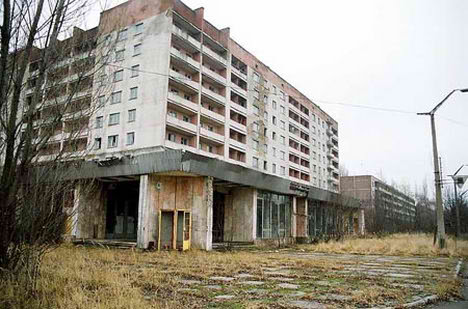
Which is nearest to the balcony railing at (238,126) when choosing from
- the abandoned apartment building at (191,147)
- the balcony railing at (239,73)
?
the abandoned apartment building at (191,147)

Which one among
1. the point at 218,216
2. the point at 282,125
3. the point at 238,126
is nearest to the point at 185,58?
the point at 238,126

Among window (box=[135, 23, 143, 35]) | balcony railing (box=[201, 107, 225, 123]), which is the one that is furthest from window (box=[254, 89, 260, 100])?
window (box=[135, 23, 143, 35])

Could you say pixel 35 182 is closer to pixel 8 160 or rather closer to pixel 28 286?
pixel 8 160

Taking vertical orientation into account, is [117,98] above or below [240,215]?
above

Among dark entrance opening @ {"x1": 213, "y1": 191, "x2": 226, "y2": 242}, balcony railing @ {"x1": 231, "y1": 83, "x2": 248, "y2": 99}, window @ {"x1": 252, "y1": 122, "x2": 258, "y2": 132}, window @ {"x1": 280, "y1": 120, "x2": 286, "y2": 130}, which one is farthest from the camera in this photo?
window @ {"x1": 280, "y1": 120, "x2": 286, "y2": 130}

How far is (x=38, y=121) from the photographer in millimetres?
6539

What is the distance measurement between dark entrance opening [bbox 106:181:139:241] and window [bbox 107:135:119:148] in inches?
315

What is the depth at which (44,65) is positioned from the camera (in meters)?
6.48

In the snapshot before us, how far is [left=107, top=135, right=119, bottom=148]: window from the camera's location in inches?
1437

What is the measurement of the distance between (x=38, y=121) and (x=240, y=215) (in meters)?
22.6

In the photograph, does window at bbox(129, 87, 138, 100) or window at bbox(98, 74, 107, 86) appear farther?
window at bbox(129, 87, 138, 100)

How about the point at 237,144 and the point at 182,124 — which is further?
the point at 237,144

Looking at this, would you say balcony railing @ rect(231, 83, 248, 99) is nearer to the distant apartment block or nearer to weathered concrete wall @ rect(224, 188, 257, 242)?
weathered concrete wall @ rect(224, 188, 257, 242)

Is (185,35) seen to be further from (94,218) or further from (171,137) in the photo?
(94,218)
